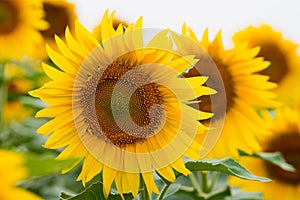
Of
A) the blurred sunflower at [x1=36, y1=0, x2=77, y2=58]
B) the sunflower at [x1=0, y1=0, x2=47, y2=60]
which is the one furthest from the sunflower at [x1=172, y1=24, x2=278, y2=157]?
the blurred sunflower at [x1=36, y1=0, x2=77, y2=58]

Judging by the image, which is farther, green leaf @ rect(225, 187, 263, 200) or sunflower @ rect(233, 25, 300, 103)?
sunflower @ rect(233, 25, 300, 103)

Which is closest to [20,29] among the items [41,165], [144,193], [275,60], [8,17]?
[8,17]

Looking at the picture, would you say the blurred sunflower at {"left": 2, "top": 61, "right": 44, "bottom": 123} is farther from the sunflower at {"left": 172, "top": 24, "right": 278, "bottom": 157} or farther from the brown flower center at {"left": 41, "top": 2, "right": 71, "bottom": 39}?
the sunflower at {"left": 172, "top": 24, "right": 278, "bottom": 157}

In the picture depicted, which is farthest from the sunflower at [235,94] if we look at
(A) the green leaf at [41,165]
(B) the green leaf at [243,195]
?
(A) the green leaf at [41,165]

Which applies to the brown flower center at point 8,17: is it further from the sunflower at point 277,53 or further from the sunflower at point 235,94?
the sunflower at point 235,94

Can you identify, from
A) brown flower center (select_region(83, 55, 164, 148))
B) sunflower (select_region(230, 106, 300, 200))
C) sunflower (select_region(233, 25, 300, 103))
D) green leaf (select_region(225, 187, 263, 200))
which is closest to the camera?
brown flower center (select_region(83, 55, 164, 148))

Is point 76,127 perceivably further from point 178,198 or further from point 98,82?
point 178,198

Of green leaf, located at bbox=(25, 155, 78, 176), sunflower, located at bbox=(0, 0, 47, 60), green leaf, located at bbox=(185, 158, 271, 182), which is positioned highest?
sunflower, located at bbox=(0, 0, 47, 60)
